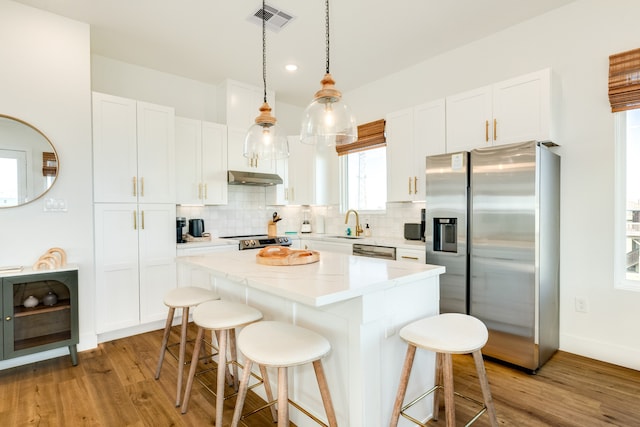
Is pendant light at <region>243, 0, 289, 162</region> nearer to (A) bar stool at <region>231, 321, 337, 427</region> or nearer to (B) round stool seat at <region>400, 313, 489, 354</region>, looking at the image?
(A) bar stool at <region>231, 321, 337, 427</region>

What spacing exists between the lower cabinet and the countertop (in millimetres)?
1243

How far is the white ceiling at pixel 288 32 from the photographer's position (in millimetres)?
2686

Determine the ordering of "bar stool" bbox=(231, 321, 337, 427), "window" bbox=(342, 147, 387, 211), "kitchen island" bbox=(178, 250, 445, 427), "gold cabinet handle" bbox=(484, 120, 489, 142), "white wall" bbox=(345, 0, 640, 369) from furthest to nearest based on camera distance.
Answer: "window" bbox=(342, 147, 387, 211) < "gold cabinet handle" bbox=(484, 120, 489, 142) < "white wall" bbox=(345, 0, 640, 369) < "kitchen island" bbox=(178, 250, 445, 427) < "bar stool" bbox=(231, 321, 337, 427)

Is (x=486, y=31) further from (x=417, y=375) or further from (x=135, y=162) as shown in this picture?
(x=135, y=162)

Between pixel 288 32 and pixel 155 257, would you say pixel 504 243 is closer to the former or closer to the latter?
pixel 288 32

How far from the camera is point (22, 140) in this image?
2654 mm

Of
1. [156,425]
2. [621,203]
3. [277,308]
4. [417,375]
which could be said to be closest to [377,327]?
[417,375]

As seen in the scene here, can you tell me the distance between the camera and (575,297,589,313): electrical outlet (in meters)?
2.65

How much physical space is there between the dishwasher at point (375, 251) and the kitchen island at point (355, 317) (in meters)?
1.39

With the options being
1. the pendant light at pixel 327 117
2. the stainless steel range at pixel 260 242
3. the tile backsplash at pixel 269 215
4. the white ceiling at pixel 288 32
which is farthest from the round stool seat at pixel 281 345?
the tile backsplash at pixel 269 215

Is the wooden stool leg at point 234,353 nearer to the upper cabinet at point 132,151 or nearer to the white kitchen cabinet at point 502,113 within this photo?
the upper cabinet at point 132,151

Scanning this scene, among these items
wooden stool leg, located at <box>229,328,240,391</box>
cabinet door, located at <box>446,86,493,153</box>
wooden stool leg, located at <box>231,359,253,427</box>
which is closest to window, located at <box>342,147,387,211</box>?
cabinet door, located at <box>446,86,493,153</box>

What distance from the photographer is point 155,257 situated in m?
3.35

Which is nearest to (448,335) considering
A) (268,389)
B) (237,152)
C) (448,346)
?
(448,346)
